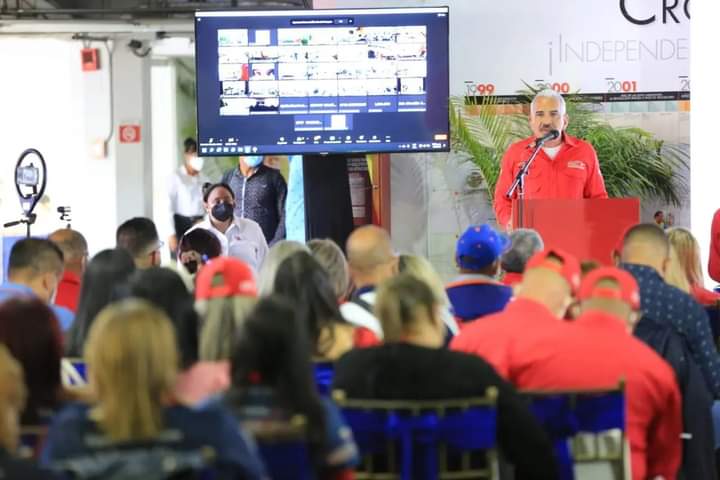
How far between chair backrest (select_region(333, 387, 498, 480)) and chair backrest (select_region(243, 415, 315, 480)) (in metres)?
0.37

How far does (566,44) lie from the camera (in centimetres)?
1084

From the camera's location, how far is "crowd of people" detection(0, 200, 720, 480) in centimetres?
288

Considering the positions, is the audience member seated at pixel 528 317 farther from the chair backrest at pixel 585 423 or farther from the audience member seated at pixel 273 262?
the audience member seated at pixel 273 262

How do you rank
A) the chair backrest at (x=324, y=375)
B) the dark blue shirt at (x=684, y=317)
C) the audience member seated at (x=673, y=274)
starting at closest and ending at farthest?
the chair backrest at (x=324, y=375) → the dark blue shirt at (x=684, y=317) → the audience member seated at (x=673, y=274)

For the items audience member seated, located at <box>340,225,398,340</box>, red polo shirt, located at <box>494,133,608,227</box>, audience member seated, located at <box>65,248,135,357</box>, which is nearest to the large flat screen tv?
red polo shirt, located at <box>494,133,608,227</box>

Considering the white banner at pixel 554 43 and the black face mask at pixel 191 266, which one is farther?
the white banner at pixel 554 43

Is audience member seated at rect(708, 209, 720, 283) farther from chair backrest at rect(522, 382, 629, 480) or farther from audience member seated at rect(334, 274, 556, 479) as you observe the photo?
audience member seated at rect(334, 274, 556, 479)

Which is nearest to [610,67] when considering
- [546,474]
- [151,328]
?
[546,474]

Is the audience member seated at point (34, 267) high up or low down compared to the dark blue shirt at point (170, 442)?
up

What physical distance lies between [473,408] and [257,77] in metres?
5.75

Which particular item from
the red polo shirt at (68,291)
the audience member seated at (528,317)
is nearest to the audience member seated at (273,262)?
the audience member seated at (528,317)

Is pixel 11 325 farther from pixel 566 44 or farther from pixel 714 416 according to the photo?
pixel 566 44

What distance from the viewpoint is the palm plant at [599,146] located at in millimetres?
10672

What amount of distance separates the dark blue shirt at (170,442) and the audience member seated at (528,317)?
122cm
